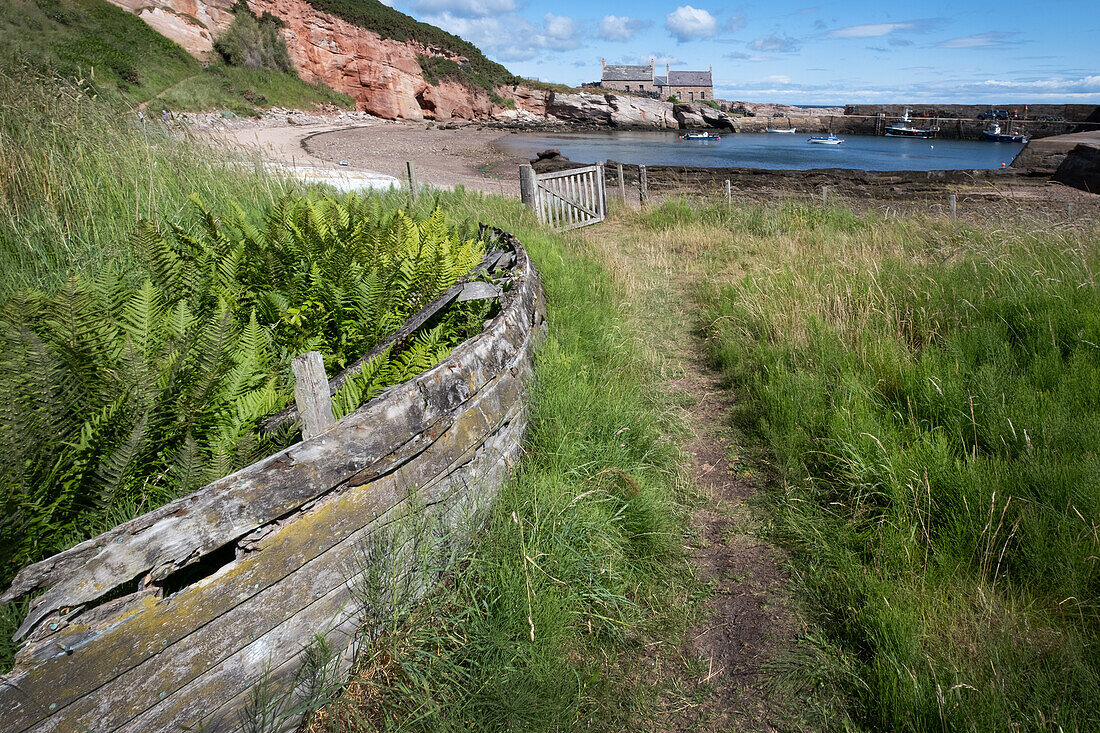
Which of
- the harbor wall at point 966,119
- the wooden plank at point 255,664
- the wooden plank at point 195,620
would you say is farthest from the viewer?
the harbor wall at point 966,119

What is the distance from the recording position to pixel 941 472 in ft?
9.98

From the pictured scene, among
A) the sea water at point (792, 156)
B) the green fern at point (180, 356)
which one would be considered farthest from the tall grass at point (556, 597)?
the sea water at point (792, 156)

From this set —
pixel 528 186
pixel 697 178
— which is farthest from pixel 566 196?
pixel 697 178

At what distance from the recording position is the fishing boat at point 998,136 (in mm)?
67375

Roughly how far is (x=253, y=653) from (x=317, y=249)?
243 cm

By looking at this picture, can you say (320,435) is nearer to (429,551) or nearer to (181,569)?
(181,569)

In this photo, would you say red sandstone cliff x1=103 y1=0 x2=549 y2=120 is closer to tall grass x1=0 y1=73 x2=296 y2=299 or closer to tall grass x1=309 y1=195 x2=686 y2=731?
tall grass x1=0 y1=73 x2=296 y2=299

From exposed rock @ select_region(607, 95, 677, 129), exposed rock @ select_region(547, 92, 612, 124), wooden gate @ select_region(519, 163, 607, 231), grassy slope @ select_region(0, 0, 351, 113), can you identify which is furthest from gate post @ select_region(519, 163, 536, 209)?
exposed rock @ select_region(607, 95, 677, 129)

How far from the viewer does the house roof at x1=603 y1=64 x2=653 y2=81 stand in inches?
4397

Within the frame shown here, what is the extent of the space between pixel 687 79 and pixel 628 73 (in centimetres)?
1401

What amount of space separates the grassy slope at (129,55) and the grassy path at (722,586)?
27.9 meters

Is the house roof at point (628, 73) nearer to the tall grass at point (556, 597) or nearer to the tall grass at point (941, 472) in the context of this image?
the tall grass at point (941, 472)

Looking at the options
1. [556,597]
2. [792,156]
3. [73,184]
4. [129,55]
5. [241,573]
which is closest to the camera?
[241,573]

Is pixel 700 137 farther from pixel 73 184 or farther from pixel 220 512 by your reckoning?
pixel 220 512
